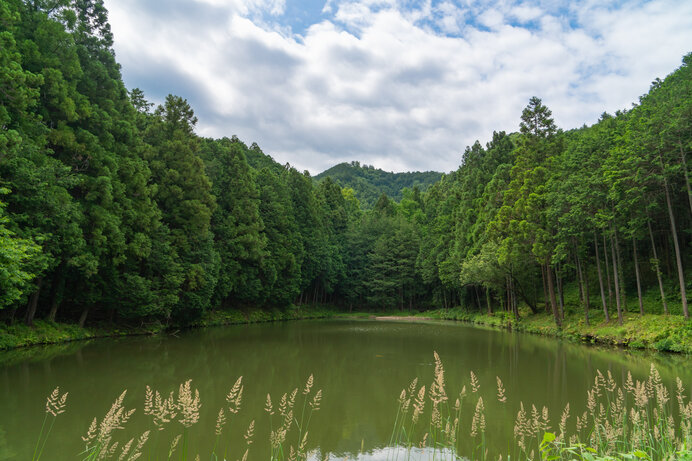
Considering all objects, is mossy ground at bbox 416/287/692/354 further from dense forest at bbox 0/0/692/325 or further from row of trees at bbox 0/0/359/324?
row of trees at bbox 0/0/359/324

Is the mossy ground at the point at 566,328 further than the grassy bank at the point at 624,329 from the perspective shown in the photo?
Yes

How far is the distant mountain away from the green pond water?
83.4 meters

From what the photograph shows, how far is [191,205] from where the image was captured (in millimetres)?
23422

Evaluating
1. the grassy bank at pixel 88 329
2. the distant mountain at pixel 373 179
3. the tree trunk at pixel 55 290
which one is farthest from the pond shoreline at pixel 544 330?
the distant mountain at pixel 373 179

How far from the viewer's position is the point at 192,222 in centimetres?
2373

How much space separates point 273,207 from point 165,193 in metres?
14.3

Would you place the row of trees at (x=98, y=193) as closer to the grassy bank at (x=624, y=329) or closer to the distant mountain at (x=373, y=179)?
the grassy bank at (x=624, y=329)

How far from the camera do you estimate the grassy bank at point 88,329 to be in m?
14.6

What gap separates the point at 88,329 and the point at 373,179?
353ft

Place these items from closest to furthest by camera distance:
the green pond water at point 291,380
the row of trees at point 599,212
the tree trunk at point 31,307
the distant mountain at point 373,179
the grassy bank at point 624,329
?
1. the green pond water at point 291,380
2. the grassy bank at point 624,329
3. the tree trunk at point 31,307
4. the row of trees at point 599,212
5. the distant mountain at point 373,179

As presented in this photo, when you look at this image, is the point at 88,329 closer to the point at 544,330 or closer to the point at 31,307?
the point at 31,307

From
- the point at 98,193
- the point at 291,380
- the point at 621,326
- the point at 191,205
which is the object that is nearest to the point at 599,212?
the point at 621,326

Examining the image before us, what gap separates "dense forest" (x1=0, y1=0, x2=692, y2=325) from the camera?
45.7 feet

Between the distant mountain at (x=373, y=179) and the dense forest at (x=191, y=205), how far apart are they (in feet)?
218
